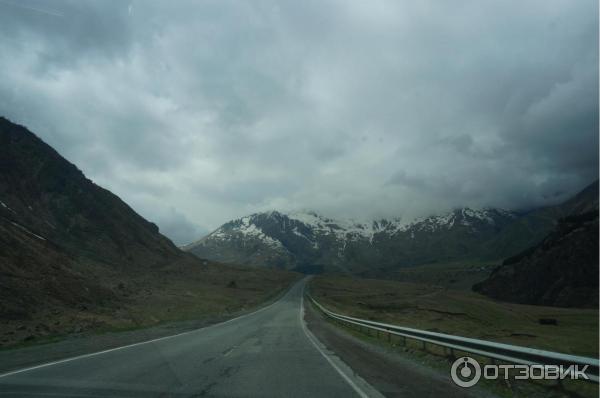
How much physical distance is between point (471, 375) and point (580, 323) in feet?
248

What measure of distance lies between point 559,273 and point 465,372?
147607mm

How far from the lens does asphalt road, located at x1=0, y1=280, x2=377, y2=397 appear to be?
9.76m

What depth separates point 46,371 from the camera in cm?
1176

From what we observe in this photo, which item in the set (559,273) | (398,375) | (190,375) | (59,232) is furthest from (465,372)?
(559,273)

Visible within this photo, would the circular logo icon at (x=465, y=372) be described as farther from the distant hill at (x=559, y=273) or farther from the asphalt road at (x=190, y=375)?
the distant hill at (x=559, y=273)

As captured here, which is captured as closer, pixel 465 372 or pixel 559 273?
pixel 465 372

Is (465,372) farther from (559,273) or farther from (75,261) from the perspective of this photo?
(559,273)

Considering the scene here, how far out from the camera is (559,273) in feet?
458

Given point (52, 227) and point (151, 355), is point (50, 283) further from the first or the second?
point (52, 227)

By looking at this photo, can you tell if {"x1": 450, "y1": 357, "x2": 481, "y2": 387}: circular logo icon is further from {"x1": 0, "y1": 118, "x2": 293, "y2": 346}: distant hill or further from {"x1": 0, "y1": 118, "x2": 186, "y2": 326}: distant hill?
{"x1": 0, "y1": 118, "x2": 186, "y2": 326}: distant hill

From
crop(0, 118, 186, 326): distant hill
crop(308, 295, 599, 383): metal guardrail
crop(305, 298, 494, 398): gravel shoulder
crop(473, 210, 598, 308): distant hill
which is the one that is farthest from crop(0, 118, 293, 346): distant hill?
crop(473, 210, 598, 308): distant hill

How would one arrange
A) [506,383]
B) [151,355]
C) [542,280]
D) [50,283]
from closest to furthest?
1. [506,383]
2. [151,355]
3. [50,283]
4. [542,280]

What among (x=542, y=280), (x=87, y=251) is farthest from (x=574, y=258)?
(x=87, y=251)

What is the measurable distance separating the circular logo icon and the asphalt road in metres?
2.46
